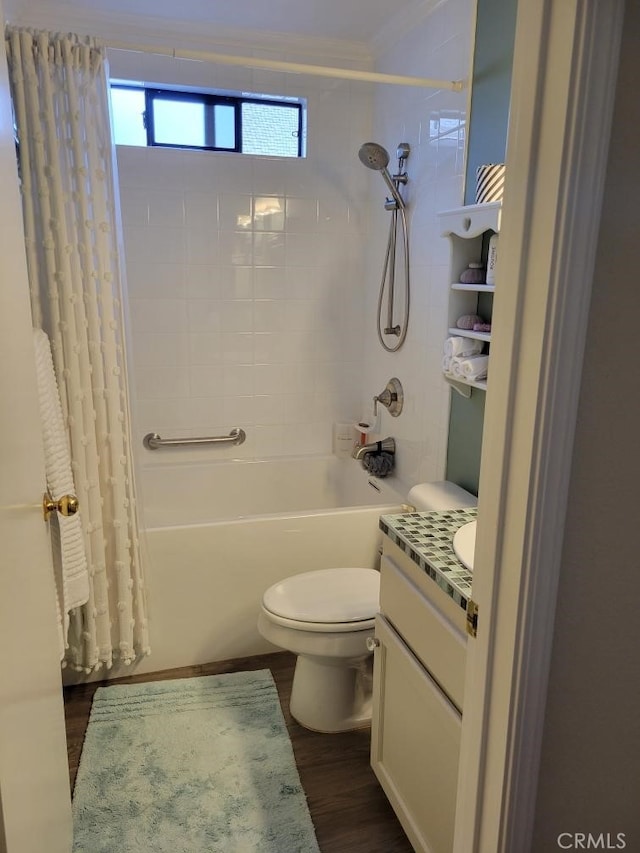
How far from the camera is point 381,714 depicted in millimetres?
1705

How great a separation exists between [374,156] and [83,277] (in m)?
1.31

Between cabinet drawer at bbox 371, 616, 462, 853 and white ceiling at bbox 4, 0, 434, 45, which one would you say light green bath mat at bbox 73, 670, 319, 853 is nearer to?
cabinet drawer at bbox 371, 616, 462, 853

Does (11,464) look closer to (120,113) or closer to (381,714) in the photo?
(381,714)

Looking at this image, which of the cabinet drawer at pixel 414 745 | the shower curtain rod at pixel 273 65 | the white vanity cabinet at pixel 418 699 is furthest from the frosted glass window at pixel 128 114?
the cabinet drawer at pixel 414 745

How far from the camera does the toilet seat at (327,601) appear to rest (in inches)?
75.7

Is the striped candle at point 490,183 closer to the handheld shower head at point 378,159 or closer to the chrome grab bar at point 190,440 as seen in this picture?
the handheld shower head at point 378,159

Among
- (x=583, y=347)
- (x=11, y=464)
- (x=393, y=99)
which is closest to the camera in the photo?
(x=583, y=347)

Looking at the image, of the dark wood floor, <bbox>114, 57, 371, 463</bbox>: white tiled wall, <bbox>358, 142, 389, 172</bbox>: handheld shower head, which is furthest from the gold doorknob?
<bbox>358, 142, 389, 172</bbox>: handheld shower head

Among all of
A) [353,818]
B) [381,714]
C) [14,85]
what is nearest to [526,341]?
[381,714]

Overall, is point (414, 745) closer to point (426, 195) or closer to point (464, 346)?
point (464, 346)

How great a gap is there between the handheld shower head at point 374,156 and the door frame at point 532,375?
1875 millimetres

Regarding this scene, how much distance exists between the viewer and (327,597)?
2049 millimetres

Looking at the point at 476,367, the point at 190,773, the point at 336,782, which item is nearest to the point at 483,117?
the point at 476,367

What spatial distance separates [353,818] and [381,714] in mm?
301
